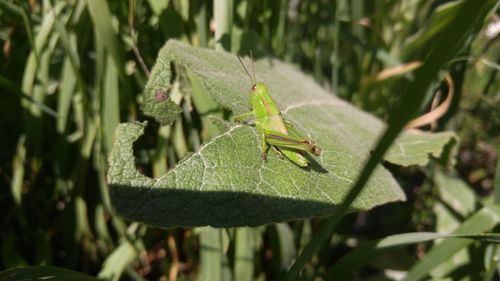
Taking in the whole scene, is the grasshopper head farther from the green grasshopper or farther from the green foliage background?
the green foliage background

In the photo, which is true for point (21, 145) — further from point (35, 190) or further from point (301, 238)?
point (301, 238)

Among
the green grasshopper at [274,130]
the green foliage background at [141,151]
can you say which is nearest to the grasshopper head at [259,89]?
the green grasshopper at [274,130]

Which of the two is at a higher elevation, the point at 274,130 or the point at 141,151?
the point at 274,130

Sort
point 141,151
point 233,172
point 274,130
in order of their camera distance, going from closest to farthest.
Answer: point 233,172, point 274,130, point 141,151

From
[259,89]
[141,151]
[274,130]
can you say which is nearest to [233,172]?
[274,130]

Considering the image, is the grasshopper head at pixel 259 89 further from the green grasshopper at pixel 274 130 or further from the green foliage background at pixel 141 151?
the green foliage background at pixel 141 151

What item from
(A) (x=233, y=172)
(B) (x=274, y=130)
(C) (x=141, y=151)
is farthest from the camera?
(C) (x=141, y=151)

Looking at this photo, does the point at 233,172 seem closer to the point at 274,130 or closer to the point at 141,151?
the point at 274,130

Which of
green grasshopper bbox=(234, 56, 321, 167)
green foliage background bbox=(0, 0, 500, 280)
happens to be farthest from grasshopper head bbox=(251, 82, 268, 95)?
green foliage background bbox=(0, 0, 500, 280)

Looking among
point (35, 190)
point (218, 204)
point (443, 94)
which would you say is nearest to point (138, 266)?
point (35, 190)
